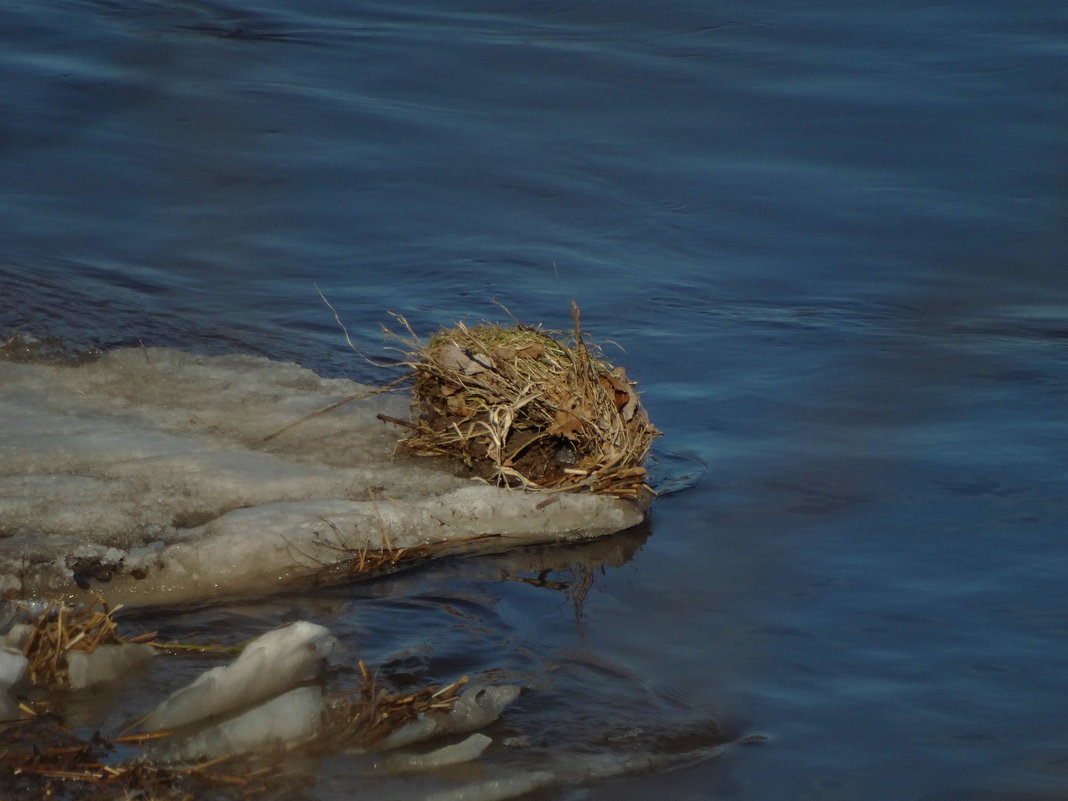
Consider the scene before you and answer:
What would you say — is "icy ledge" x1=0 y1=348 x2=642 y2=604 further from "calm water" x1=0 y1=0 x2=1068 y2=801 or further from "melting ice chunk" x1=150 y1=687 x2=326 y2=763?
"melting ice chunk" x1=150 y1=687 x2=326 y2=763

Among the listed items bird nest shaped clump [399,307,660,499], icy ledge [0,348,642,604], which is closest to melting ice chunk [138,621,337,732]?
icy ledge [0,348,642,604]

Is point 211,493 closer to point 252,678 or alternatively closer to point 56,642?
point 56,642

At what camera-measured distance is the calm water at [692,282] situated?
13.5 feet

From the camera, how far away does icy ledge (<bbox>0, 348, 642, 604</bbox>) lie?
16.2 feet

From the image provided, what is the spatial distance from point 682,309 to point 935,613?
4034 millimetres

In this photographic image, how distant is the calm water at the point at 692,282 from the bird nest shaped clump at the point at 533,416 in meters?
0.34

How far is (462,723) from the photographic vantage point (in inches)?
160

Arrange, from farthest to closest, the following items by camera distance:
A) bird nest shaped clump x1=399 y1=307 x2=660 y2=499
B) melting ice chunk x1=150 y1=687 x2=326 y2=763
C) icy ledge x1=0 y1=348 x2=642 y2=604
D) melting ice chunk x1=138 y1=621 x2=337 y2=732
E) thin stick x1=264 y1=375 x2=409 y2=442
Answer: thin stick x1=264 y1=375 x2=409 y2=442, bird nest shaped clump x1=399 y1=307 x2=660 y2=499, icy ledge x1=0 y1=348 x2=642 y2=604, melting ice chunk x1=138 y1=621 x2=337 y2=732, melting ice chunk x1=150 y1=687 x2=326 y2=763

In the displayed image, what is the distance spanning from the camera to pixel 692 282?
962 cm

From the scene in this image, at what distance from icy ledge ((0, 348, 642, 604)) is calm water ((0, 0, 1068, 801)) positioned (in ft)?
0.77

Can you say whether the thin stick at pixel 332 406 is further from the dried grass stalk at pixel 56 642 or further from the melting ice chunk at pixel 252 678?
the melting ice chunk at pixel 252 678

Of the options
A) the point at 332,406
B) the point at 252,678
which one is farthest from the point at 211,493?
the point at 252,678

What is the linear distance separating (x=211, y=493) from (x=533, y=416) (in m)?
1.28

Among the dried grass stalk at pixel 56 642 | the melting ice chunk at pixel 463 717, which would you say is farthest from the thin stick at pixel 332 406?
the melting ice chunk at pixel 463 717
